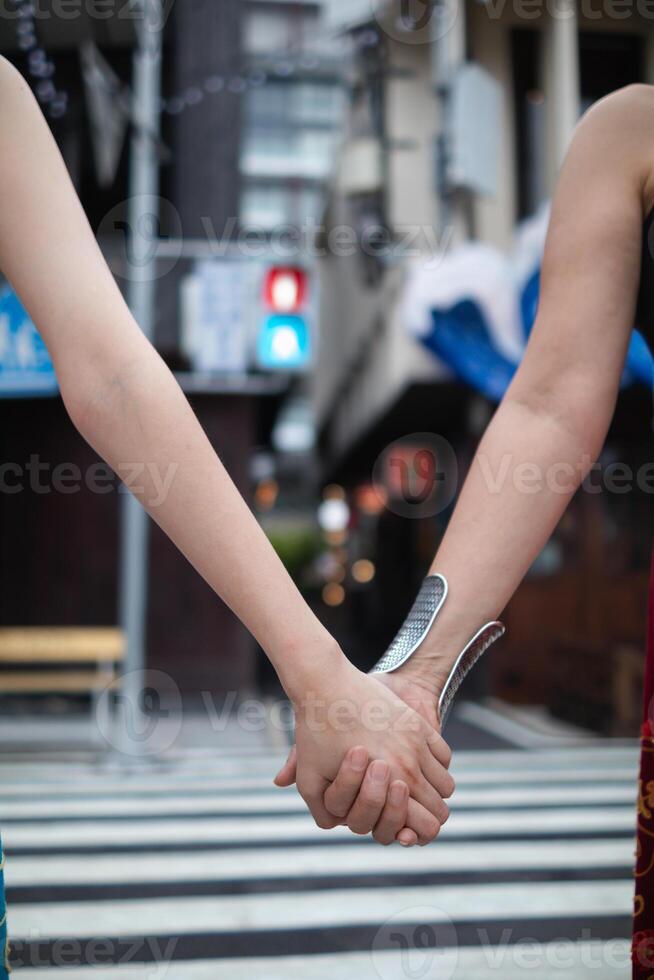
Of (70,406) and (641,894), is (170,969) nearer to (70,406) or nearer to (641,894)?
(641,894)

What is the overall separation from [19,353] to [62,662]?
3.13m

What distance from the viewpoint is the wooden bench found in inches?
337

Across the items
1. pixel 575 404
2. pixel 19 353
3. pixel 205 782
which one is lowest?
pixel 205 782

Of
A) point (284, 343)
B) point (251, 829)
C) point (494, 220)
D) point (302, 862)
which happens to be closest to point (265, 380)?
point (284, 343)

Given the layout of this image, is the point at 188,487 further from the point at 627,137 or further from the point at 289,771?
the point at 627,137

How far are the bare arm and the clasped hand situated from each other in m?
0.11

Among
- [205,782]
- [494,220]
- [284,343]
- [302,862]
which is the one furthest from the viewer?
[494,220]

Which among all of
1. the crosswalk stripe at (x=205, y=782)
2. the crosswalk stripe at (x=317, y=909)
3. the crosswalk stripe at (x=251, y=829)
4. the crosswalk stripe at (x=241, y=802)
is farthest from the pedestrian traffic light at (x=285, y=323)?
the crosswalk stripe at (x=317, y=909)

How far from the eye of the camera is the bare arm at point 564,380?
4.55 ft

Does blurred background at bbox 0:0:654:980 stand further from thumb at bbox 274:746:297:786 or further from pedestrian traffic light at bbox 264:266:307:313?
thumb at bbox 274:746:297:786

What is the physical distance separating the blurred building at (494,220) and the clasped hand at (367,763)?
7.68m

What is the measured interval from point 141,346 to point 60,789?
18.0ft

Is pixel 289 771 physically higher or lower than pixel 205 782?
higher

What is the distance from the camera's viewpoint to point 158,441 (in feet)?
3.97
